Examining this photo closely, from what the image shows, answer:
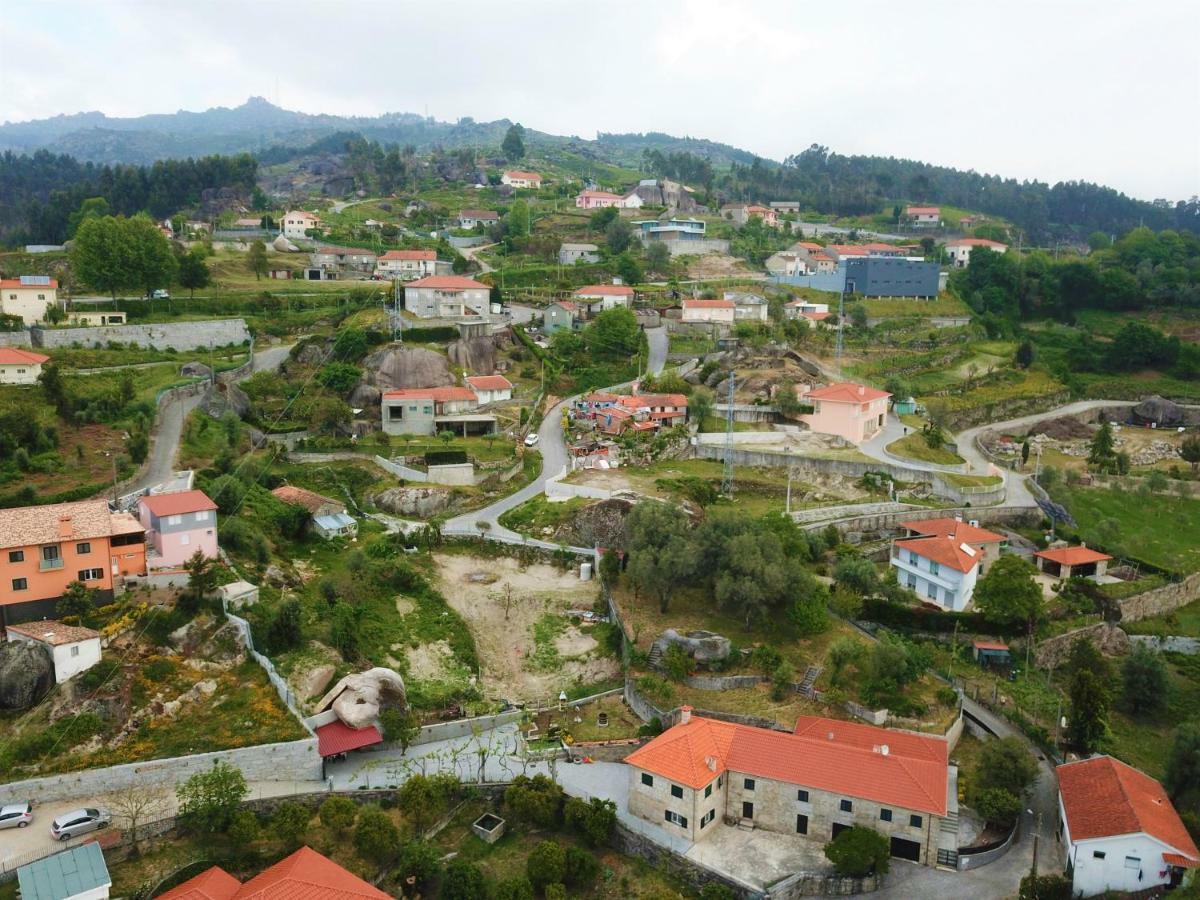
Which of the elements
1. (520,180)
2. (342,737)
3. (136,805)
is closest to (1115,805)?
(342,737)

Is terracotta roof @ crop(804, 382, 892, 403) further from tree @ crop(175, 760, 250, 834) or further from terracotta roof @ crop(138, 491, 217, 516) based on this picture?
tree @ crop(175, 760, 250, 834)

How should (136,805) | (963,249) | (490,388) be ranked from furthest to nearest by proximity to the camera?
(963,249), (490,388), (136,805)

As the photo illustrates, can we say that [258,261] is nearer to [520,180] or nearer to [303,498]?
[303,498]

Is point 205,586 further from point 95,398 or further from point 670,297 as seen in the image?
point 670,297

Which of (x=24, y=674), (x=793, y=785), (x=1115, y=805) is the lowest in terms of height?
(x=793, y=785)

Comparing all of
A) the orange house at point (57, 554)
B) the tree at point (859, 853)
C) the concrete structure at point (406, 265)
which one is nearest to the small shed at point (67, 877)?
the orange house at point (57, 554)
